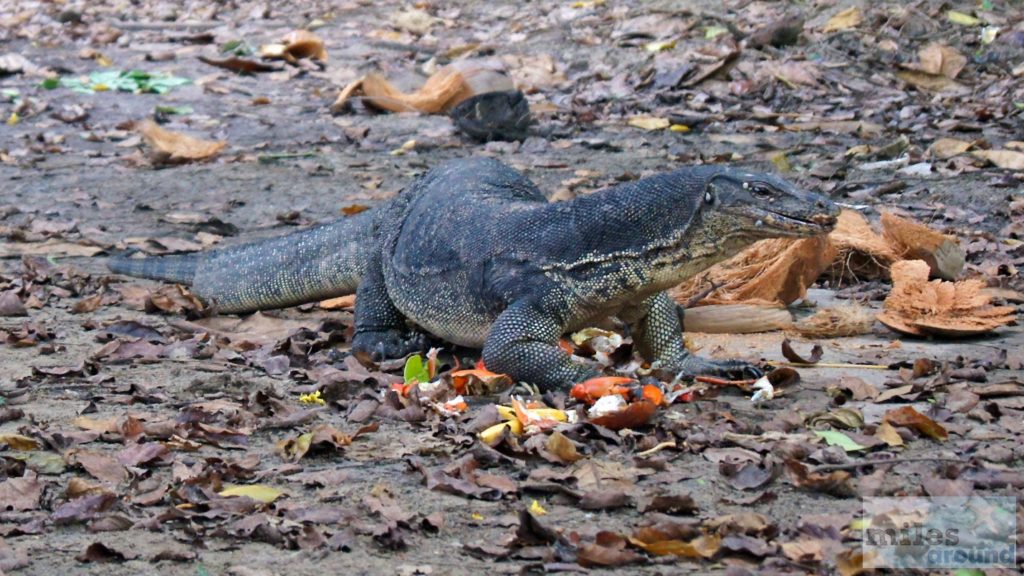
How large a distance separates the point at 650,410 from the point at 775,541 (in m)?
1.08

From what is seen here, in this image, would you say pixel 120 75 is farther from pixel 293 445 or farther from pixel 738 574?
pixel 738 574

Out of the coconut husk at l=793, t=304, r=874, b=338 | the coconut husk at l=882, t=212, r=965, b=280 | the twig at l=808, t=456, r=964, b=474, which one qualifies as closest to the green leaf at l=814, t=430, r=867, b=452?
the twig at l=808, t=456, r=964, b=474

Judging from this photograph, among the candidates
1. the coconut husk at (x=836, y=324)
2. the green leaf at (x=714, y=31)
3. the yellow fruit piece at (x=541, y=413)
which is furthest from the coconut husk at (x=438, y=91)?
the yellow fruit piece at (x=541, y=413)

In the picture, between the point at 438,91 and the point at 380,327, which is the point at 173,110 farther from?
the point at 380,327

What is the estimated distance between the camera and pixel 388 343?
6.48 meters

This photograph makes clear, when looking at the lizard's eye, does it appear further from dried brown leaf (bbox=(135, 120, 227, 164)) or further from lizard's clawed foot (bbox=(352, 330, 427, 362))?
dried brown leaf (bbox=(135, 120, 227, 164))

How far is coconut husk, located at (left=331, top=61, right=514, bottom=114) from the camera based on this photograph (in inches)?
452

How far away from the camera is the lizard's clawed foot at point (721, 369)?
17.8 feet

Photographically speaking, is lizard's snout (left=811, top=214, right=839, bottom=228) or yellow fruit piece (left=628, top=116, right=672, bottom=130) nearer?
lizard's snout (left=811, top=214, right=839, bottom=228)

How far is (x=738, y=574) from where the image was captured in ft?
11.3

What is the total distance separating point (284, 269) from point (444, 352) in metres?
1.26

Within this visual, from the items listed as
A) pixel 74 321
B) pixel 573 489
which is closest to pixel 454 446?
pixel 573 489

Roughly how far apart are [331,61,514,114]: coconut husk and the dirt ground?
0.24 meters

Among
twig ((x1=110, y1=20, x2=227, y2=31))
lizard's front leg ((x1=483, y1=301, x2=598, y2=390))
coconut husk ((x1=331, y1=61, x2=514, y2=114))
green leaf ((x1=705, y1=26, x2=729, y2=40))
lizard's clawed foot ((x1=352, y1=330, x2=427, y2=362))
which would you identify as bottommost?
twig ((x1=110, y1=20, x2=227, y2=31))
